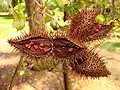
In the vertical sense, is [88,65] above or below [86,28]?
below

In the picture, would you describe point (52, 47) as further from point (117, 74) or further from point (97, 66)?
point (117, 74)

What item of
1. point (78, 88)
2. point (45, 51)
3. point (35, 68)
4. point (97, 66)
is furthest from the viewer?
point (35, 68)

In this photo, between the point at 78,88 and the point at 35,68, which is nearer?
the point at 78,88

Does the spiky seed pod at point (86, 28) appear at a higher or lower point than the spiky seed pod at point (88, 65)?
higher

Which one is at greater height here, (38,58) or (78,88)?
(38,58)

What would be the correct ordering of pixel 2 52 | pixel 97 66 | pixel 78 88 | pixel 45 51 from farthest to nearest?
pixel 2 52, pixel 78 88, pixel 97 66, pixel 45 51

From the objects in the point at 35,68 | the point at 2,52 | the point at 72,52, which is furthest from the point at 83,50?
the point at 2,52

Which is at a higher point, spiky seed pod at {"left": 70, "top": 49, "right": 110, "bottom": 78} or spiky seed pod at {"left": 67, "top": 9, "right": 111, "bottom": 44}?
spiky seed pod at {"left": 67, "top": 9, "right": 111, "bottom": 44}

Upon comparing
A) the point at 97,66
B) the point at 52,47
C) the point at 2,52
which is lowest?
the point at 2,52
